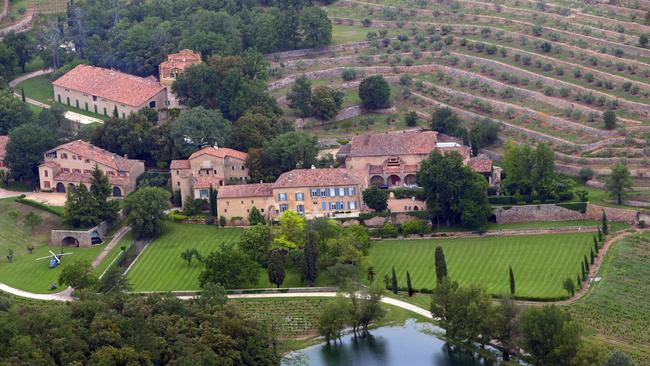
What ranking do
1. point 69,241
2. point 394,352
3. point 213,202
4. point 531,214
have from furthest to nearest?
point 213,202
point 69,241
point 531,214
point 394,352

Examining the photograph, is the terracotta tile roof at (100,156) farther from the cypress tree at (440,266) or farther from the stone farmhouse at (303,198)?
the cypress tree at (440,266)

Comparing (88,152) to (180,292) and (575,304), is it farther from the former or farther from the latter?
(575,304)

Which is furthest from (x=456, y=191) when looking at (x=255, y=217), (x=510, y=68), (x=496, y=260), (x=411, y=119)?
(x=510, y=68)

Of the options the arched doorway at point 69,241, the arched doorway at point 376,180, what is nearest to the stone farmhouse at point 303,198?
the arched doorway at point 376,180

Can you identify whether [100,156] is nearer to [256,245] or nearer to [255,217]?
[255,217]

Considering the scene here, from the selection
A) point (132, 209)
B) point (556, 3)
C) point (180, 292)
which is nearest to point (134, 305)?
point (180, 292)

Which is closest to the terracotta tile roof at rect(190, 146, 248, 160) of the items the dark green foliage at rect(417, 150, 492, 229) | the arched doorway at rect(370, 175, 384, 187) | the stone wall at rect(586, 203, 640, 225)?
the arched doorway at rect(370, 175, 384, 187)
